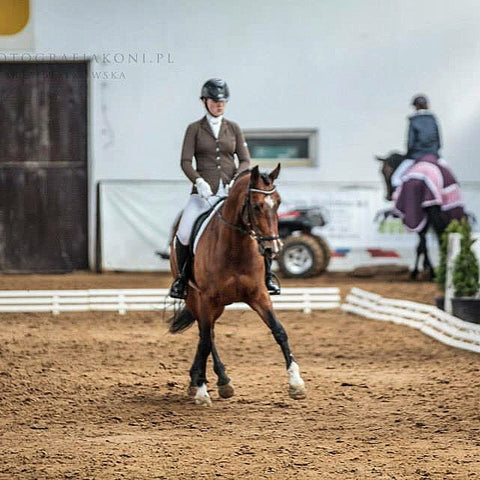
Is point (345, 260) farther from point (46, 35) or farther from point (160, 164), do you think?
point (46, 35)

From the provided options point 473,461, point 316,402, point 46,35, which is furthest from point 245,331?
point 46,35

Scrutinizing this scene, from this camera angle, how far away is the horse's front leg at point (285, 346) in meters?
8.19

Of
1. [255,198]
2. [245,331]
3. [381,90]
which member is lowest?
[245,331]

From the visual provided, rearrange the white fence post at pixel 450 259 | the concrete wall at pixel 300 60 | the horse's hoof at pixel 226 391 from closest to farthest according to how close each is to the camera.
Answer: the horse's hoof at pixel 226 391, the white fence post at pixel 450 259, the concrete wall at pixel 300 60

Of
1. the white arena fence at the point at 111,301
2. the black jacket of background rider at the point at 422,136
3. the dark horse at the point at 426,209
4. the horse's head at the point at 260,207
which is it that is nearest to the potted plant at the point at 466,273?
the white arena fence at the point at 111,301

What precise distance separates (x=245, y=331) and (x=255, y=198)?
201 inches

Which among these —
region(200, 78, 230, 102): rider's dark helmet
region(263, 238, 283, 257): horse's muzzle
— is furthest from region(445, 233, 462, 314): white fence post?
region(263, 238, 283, 257): horse's muzzle

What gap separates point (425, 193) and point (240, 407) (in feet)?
39.2

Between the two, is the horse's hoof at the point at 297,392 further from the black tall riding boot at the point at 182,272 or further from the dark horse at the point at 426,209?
the dark horse at the point at 426,209

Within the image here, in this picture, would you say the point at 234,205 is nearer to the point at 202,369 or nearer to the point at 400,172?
the point at 202,369

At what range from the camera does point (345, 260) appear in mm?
19844

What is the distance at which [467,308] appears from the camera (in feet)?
39.9

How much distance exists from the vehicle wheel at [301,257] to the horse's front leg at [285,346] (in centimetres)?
1073

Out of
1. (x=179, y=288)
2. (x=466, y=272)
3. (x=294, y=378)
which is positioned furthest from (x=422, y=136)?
(x=294, y=378)
